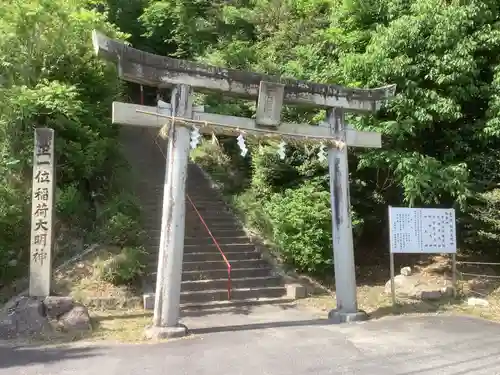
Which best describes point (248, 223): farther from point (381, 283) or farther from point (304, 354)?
point (304, 354)

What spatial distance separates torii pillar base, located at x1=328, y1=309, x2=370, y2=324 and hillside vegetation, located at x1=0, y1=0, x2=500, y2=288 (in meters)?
2.26

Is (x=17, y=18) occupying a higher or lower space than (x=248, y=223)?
higher

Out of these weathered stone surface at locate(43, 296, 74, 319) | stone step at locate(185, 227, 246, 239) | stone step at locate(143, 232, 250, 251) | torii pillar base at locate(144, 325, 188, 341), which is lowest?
torii pillar base at locate(144, 325, 188, 341)

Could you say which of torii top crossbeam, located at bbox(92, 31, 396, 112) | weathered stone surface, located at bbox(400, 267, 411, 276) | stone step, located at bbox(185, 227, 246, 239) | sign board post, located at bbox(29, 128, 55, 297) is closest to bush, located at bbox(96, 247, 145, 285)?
sign board post, located at bbox(29, 128, 55, 297)

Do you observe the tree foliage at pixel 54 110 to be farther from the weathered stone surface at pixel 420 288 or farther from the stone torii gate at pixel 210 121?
the weathered stone surface at pixel 420 288

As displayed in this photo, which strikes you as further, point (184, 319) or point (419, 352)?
point (184, 319)

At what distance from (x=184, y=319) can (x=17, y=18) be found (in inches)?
287

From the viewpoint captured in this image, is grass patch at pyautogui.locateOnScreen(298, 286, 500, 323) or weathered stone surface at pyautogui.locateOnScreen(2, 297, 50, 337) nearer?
weathered stone surface at pyautogui.locateOnScreen(2, 297, 50, 337)

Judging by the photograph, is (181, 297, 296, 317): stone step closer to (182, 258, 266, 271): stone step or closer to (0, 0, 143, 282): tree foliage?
(182, 258, 266, 271): stone step

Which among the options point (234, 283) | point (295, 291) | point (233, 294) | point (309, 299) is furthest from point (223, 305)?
point (309, 299)

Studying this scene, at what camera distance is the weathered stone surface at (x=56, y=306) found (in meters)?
7.85

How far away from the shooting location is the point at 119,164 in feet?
42.3

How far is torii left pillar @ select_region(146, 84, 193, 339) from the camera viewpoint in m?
7.74

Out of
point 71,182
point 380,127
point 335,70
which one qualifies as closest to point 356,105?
point 380,127
